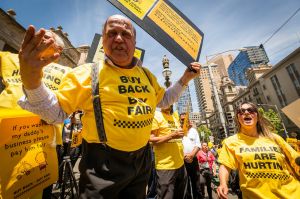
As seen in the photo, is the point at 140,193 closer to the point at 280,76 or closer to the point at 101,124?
the point at 101,124

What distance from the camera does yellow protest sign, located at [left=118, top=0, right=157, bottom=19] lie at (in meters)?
1.65

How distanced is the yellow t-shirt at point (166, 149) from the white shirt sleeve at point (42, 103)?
2.40 metres

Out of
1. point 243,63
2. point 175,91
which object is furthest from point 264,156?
point 243,63

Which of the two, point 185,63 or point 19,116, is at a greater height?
point 185,63

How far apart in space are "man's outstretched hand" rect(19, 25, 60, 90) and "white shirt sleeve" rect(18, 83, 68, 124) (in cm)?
4

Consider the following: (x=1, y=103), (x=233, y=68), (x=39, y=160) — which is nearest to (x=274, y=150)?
(x=39, y=160)

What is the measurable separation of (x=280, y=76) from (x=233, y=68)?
113080mm

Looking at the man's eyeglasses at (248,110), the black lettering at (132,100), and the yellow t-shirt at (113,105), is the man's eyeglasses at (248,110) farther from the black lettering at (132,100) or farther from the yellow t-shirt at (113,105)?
the black lettering at (132,100)

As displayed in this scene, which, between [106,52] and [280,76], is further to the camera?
[280,76]

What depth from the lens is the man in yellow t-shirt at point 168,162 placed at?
3119 mm

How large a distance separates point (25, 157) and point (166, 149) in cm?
230

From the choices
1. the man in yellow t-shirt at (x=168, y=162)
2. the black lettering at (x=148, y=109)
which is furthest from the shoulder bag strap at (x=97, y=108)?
the man in yellow t-shirt at (x=168, y=162)

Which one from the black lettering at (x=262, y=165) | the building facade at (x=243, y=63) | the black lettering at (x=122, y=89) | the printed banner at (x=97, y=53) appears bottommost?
the black lettering at (x=262, y=165)

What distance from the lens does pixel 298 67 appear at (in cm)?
4312
